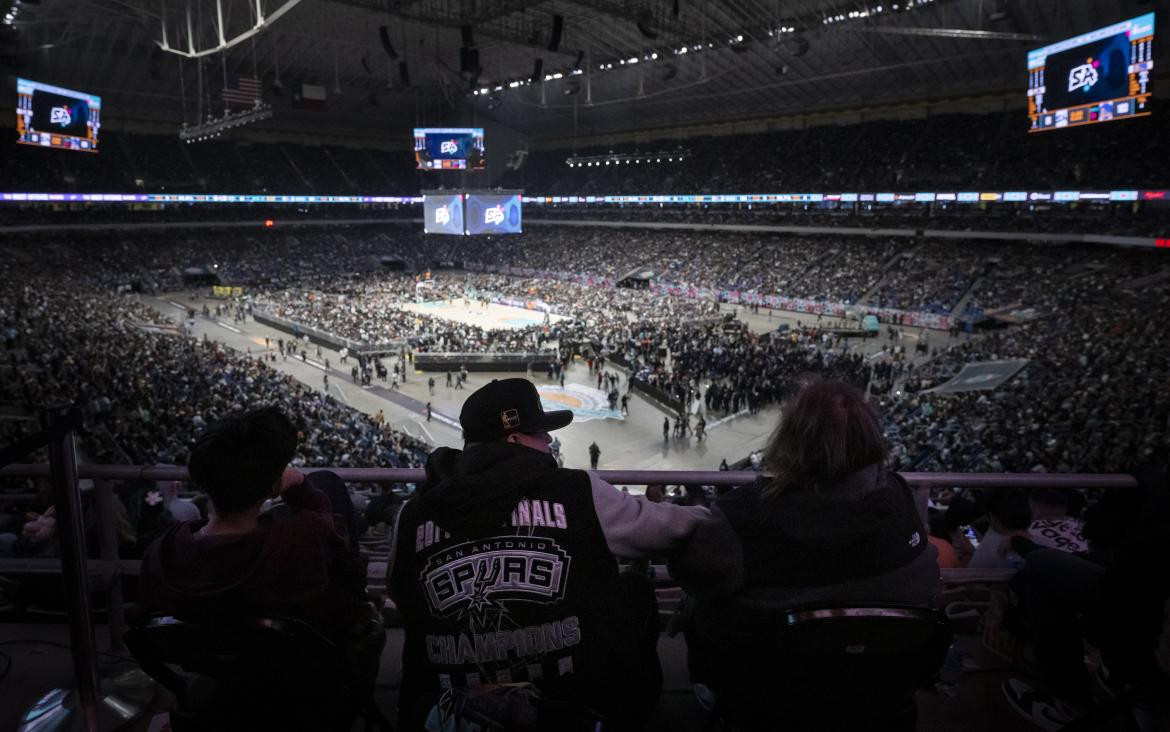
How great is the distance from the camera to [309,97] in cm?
3812

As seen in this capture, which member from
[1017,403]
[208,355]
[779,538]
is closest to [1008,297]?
[1017,403]

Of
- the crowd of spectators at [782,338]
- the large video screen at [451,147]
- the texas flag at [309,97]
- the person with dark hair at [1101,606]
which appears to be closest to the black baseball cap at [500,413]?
the person with dark hair at [1101,606]

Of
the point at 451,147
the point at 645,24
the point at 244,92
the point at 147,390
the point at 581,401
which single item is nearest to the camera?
the point at 147,390

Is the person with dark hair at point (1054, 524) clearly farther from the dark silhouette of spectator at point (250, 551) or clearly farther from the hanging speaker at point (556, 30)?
the hanging speaker at point (556, 30)

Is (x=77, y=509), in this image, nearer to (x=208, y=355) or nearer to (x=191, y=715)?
(x=191, y=715)

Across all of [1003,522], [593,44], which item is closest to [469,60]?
[593,44]

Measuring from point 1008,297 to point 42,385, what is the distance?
3541 centimetres

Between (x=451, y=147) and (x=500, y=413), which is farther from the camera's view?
(x=451, y=147)

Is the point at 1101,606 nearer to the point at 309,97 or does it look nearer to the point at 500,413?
the point at 500,413

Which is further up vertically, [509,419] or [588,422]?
[509,419]

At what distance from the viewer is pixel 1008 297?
31.4 meters

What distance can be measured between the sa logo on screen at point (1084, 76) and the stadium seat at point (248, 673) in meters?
29.1

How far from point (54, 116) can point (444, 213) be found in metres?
20.4

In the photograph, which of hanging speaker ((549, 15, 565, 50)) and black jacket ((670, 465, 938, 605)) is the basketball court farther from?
black jacket ((670, 465, 938, 605))
